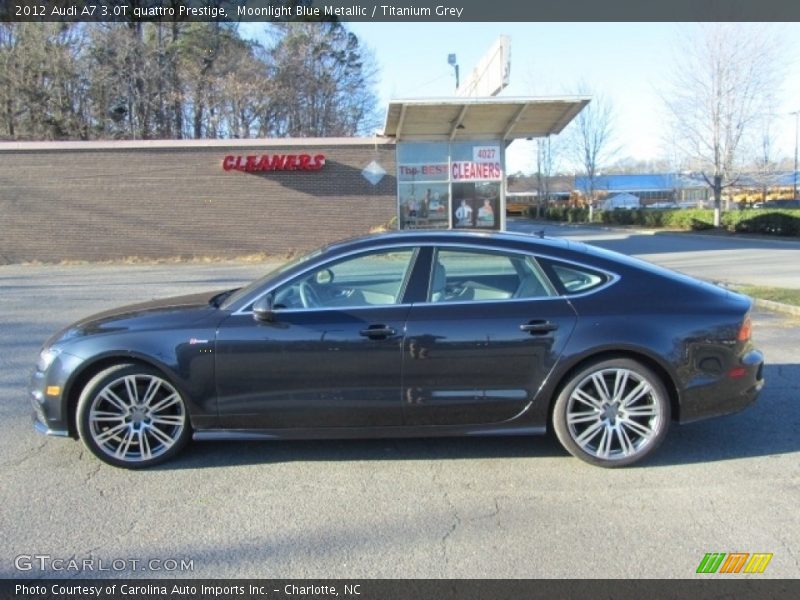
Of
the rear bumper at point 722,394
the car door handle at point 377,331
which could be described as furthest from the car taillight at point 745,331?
the car door handle at point 377,331

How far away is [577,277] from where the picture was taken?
13.5 feet

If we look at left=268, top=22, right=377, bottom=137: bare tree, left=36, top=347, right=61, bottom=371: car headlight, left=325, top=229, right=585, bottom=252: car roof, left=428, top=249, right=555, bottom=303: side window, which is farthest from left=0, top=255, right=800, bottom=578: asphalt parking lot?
left=268, top=22, right=377, bottom=137: bare tree

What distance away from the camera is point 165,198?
19766mm

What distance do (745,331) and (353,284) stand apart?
104 inches

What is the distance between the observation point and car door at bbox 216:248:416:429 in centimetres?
392

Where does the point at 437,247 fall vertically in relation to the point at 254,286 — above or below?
above

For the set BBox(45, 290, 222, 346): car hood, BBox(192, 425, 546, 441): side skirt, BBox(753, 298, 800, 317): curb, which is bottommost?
BBox(192, 425, 546, 441): side skirt

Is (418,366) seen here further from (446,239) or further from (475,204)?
(475,204)

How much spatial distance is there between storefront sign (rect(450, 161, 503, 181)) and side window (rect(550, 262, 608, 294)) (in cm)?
1631

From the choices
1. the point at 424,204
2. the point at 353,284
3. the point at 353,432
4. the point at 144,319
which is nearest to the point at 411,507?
the point at 353,432

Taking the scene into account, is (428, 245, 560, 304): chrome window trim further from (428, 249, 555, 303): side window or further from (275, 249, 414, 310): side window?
(275, 249, 414, 310): side window

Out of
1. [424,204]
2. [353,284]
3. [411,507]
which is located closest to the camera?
[411,507]

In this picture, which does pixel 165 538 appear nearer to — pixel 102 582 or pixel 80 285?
pixel 102 582

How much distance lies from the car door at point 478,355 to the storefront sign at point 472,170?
54.1 ft
